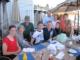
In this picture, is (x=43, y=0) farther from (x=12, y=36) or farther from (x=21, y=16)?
(x=12, y=36)

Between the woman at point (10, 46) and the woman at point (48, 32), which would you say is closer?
the woman at point (10, 46)

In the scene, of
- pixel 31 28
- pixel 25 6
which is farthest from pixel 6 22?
pixel 31 28

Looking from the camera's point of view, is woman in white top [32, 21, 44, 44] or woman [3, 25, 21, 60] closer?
woman [3, 25, 21, 60]

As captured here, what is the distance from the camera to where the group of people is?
5926 mm

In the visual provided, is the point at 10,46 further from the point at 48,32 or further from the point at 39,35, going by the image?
the point at 48,32

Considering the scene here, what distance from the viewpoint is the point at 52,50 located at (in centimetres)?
512

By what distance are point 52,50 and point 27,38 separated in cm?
339

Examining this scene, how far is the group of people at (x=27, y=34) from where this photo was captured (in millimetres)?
5926

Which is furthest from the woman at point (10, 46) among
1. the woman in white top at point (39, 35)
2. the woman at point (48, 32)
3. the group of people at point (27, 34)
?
the woman at point (48, 32)

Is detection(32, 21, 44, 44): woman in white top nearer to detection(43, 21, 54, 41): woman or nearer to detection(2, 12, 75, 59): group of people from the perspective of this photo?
detection(2, 12, 75, 59): group of people

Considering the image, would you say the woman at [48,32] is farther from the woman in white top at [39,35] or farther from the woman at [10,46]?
the woman at [10,46]

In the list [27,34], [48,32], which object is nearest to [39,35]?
[48,32]

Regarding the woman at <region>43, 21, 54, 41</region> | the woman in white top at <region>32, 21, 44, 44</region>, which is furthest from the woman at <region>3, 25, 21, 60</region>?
the woman at <region>43, 21, 54, 41</region>

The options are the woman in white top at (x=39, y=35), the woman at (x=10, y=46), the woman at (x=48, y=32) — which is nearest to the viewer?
the woman at (x=10, y=46)
